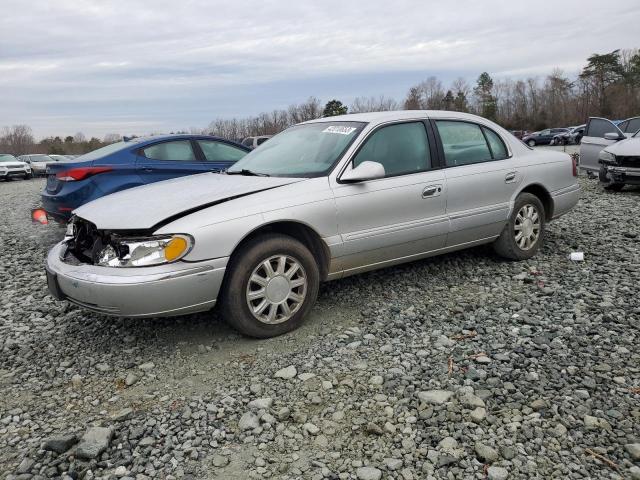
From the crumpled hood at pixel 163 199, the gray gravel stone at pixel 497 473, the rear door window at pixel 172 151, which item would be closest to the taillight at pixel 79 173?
the rear door window at pixel 172 151

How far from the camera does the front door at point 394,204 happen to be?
4086 mm

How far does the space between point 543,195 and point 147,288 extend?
13.6ft

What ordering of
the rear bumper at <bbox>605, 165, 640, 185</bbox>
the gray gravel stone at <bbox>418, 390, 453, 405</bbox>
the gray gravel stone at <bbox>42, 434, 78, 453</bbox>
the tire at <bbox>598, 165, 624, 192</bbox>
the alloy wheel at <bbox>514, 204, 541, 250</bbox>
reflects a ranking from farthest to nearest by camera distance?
the tire at <bbox>598, 165, 624, 192</bbox> → the rear bumper at <bbox>605, 165, 640, 185</bbox> → the alloy wheel at <bbox>514, 204, 541, 250</bbox> → the gray gravel stone at <bbox>418, 390, 453, 405</bbox> → the gray gravel stone at <bbox>42, 434, 78, 453</bbox>

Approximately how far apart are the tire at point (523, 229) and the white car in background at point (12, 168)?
2867cm

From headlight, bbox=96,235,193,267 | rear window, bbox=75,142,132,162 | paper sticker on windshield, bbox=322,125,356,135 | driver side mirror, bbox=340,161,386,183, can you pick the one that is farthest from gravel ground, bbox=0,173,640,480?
rear window, bbox=75,142,132,162

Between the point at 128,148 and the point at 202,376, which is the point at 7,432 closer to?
the point at 202,376

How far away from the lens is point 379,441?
2598 millimetres

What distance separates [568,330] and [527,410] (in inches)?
44.8

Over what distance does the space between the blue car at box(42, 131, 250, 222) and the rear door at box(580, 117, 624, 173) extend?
835 cm

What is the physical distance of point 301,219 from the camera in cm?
381

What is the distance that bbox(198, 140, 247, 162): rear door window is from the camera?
25.0 ft

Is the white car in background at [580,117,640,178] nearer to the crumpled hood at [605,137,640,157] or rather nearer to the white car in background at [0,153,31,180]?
the crumpled hood at [605,137,640,157]

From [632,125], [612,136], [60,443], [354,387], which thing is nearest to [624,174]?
[612,136]

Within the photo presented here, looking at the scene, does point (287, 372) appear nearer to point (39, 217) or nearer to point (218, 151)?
point (39, 217)
